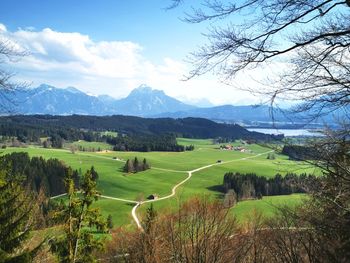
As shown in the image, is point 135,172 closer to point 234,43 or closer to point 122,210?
point 122,210

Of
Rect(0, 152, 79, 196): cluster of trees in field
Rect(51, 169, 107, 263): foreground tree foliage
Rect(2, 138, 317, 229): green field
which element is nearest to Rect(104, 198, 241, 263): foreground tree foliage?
Rect(51, 169, 107, 263): foreground tree foliage

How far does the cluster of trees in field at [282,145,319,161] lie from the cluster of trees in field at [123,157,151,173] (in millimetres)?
118336

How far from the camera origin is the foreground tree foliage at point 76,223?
22.2 metres

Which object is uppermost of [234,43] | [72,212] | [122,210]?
[234,43]

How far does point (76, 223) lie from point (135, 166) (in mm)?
103750

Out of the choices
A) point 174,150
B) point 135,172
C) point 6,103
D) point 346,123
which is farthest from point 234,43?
point 174,150

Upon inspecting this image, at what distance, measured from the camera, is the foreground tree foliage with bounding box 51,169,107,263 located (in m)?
22.2

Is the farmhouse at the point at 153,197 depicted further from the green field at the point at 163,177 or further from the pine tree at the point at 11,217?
the pine tree at the point at 11,217

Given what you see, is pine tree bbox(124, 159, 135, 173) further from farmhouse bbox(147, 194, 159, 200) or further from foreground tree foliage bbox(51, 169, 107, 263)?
foreground tree foliage bbox(51, 169, 107, 263)

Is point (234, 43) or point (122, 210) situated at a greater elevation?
point (234, 43)

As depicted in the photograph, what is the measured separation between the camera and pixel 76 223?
901 inches

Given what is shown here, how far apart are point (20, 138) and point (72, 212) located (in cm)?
18361

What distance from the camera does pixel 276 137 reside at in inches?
225

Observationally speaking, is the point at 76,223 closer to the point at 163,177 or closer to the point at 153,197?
the point at 153,197
